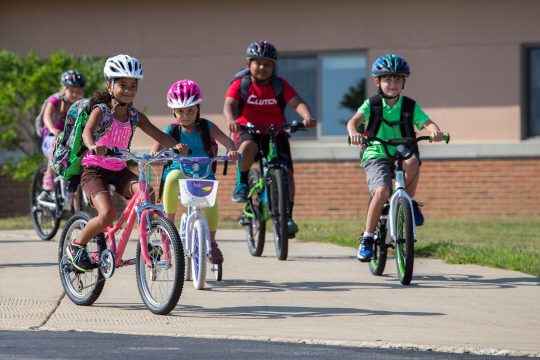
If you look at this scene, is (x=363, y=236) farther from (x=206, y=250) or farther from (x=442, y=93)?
(x=442, y=93)

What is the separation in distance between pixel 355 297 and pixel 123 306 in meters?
1.74

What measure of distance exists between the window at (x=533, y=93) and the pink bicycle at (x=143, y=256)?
10175 millimetres

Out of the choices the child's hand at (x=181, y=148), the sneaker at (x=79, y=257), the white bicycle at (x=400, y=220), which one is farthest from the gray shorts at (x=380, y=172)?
the sneaker at (x=79, y=257)

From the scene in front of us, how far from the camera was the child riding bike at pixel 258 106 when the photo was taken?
302 inches

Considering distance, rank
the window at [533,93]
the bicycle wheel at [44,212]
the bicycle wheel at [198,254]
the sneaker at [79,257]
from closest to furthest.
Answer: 1. the sneaker at [79,257]
2. the bicycle wheel at [198,254]
3. the bicycle wheel at [44,212]
4. the window at [533,93]

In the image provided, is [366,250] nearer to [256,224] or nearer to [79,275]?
[256,224]

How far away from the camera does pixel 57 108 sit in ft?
29.9

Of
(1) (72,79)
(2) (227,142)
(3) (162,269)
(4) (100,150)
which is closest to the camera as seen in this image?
A: (4) (100,150)

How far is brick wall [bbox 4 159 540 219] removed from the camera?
1343 centimetres

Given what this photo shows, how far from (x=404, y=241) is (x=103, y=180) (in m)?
2.44

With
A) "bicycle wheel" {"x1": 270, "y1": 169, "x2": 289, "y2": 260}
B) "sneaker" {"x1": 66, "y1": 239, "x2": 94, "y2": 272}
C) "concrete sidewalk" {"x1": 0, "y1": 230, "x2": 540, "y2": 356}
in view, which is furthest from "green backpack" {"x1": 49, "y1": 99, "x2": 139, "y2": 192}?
"bicycle wheel" {"x1": 270, "y1": 169, "x2": 289, "y2": 260}

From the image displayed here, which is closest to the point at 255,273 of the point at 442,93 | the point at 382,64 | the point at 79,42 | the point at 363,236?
the point at 363,236

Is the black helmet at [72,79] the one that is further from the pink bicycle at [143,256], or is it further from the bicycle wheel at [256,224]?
the pink bicycle at [143,256]

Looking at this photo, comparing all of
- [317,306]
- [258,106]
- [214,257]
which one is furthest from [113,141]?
[258,106]
